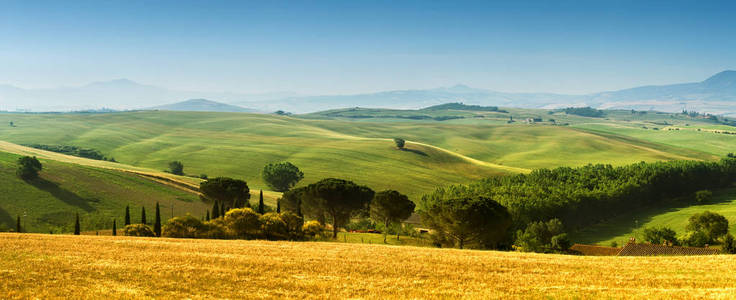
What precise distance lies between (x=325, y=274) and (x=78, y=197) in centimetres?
8772

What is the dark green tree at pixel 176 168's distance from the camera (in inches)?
6496

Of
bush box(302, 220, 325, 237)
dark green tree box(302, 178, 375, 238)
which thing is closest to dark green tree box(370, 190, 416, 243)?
dark green tree box(302, 178, 375, 238)

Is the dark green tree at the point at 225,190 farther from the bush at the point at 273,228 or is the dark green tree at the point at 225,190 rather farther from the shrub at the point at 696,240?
the shrub at the point at 696,240

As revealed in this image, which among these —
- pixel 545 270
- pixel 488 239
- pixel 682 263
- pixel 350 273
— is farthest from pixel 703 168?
pixel 350 273

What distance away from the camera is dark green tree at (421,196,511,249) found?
72.0m

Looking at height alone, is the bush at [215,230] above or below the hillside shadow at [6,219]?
above

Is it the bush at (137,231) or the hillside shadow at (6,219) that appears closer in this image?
the bush at (137,231)

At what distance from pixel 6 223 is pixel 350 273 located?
76.4 metres

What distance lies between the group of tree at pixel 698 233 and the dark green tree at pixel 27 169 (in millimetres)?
126420

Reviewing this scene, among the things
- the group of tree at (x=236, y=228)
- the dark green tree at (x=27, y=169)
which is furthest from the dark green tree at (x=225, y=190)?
the dark green tree at (x=27, y=169)

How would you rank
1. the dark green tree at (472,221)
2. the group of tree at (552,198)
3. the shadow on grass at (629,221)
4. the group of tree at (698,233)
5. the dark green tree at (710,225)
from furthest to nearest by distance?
the shadow on grass at (629,221)
the dark green tree at (710,225)
the group of tree at (698,233)
the group of tree at (552,198)
the dark green tree at (472,221)

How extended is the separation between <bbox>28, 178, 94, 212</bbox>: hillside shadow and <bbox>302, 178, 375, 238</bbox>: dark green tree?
147 feet

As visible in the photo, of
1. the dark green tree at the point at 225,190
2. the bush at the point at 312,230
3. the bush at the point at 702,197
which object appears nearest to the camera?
the bush at the point at 312,230

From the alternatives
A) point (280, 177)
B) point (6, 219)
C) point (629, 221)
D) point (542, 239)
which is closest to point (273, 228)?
point (542, 239)
